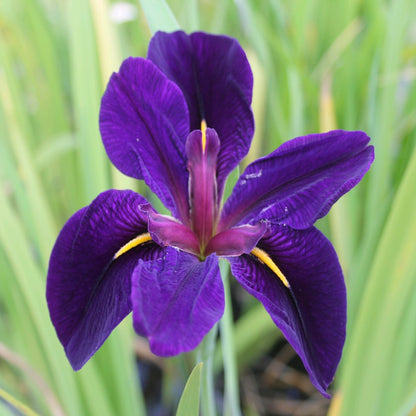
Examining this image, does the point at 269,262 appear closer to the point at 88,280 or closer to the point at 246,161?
the point at 88,280

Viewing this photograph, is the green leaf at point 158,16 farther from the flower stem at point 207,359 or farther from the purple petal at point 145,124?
the flower stem at point 207,359

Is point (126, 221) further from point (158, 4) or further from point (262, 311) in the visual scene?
point (262, 311)

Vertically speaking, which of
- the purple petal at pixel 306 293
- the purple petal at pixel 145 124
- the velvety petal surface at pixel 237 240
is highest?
the purple petal at pixel 145 124

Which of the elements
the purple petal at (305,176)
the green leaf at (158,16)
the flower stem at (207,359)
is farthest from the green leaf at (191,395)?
the green leaf at (158,16)

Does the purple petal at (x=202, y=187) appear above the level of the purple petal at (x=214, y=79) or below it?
below

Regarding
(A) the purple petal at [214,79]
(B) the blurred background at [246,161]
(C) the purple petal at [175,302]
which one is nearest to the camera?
(C) the purple petal at [175,302]

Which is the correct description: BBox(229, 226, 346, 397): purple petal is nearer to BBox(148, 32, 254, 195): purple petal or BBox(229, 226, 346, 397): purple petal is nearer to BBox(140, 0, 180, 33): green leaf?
BBox(148, 32, 254, 195): purple petal

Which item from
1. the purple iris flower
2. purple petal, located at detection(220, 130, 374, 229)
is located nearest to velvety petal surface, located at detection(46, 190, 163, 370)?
the purple iris flower
